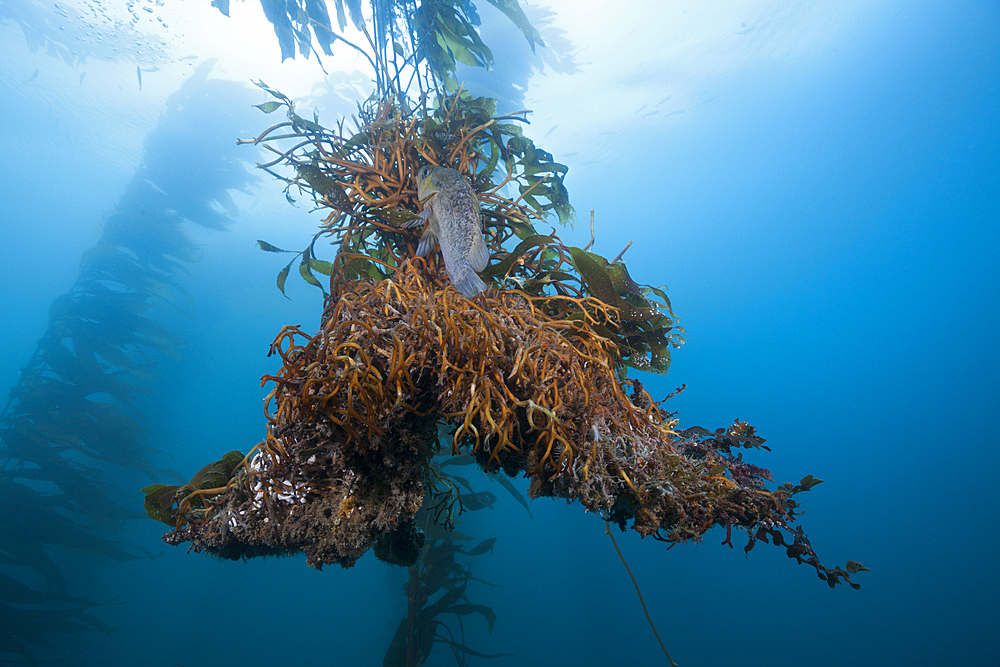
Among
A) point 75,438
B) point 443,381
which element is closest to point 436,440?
point 443,381

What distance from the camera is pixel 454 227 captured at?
1448 mm

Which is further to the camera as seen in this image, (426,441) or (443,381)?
(426,441)

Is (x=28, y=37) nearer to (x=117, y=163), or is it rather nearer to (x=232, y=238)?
(x=117, y=163)

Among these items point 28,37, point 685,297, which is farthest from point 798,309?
point 28,37

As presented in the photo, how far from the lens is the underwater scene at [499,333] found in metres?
1.09

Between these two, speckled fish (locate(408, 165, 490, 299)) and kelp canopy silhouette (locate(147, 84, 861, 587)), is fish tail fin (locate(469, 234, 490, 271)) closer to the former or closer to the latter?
speckled fish (locate(408, 165, 490, 299))

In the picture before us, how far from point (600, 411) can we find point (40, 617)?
9133 mm

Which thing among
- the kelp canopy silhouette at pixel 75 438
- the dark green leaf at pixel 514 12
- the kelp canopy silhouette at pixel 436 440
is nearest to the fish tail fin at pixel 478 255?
the kelp canopy silhouette at pixel 436 440

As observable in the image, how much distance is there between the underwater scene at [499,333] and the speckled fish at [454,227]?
0.05 ft

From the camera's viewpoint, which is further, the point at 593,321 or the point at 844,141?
the point at 844,141

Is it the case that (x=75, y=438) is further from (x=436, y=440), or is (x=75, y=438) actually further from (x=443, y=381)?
(x=443, y=381)

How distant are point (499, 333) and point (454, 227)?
0.59m

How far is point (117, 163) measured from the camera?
12.7 meters

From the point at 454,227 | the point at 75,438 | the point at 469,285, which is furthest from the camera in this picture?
the point at 75,438
